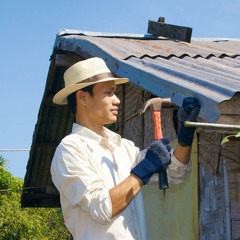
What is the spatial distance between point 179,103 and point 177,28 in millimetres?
4064

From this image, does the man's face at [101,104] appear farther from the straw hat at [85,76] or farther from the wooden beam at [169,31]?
the wooden beam at [169,31]

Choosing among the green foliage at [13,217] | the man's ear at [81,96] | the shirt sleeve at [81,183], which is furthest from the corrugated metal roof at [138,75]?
the green foliage at [13,217]

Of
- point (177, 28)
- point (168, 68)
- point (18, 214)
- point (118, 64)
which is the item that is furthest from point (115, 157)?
point (18, 214)

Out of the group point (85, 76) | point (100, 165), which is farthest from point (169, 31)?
point (100, 165)

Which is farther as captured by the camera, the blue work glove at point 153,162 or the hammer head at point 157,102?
the hammer head at point 157,102

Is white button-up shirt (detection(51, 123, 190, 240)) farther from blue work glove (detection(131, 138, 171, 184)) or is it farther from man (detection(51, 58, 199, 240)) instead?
blue work glove (detection(131, 138, 171, 184))

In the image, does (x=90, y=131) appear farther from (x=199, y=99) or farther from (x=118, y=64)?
(x=118, y=64)

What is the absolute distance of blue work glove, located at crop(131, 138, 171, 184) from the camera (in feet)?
10.1

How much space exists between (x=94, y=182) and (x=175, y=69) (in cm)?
119

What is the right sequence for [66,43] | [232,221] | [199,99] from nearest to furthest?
[199,99] < [232,221] < [66,43]

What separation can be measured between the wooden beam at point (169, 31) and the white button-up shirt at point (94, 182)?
145 inches

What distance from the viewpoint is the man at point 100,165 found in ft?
9.99

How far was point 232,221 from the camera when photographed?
12.6ft

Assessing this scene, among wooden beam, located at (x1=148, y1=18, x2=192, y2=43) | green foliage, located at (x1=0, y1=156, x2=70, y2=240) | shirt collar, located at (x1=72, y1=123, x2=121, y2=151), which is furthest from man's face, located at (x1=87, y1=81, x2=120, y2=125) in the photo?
green foliage, located at (x1=0, y1=156, x2=70, y2=240)
